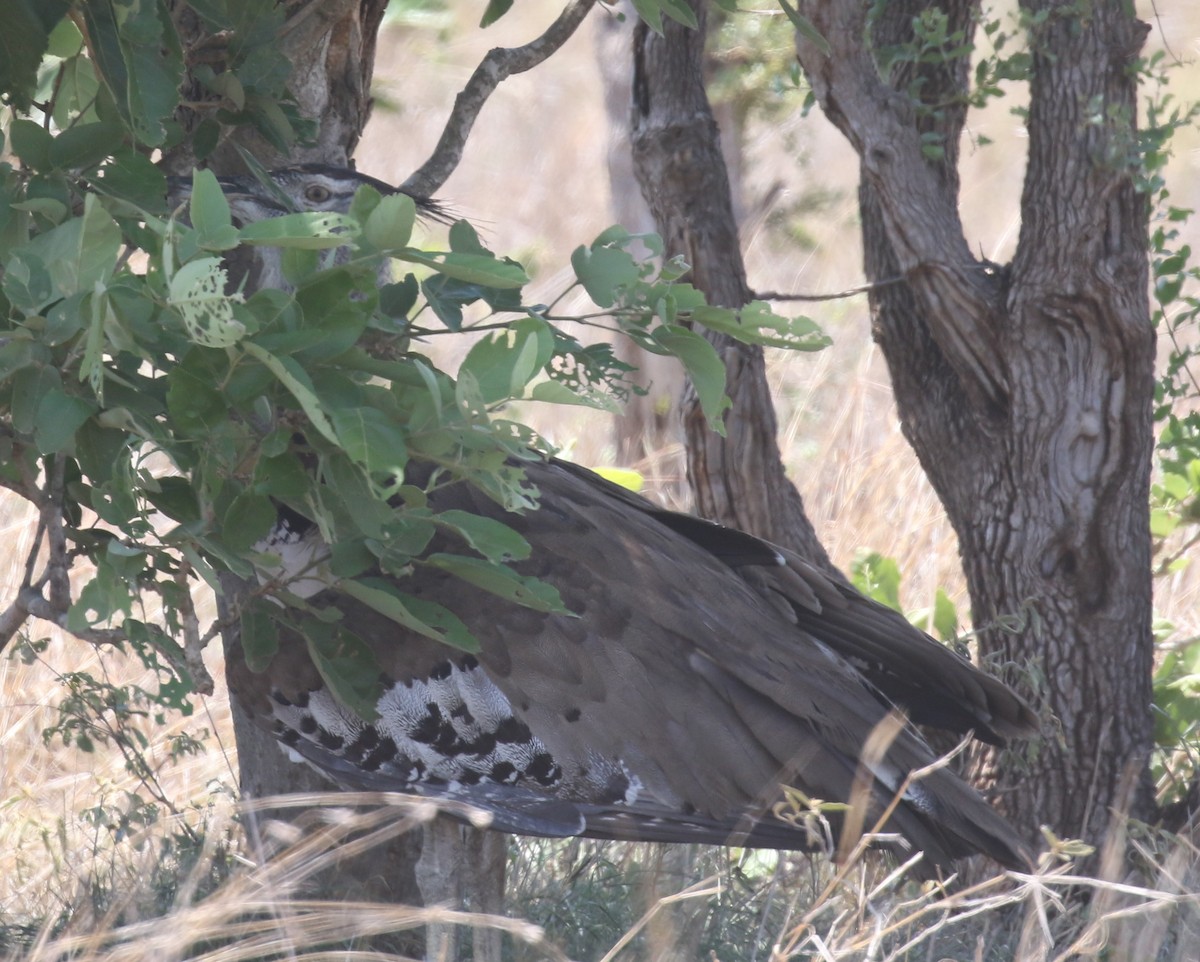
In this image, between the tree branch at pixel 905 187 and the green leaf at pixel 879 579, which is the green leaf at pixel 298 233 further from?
the green leaf at pixel 879 579

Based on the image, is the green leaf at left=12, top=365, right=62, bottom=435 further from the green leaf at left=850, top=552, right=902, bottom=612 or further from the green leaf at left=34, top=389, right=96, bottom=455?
the green leaf at left=850, top=552, right=902, bottom=612

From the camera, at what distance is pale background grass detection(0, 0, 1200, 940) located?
441 cm

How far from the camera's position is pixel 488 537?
2.09m

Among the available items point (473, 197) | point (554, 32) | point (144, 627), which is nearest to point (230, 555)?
point (144, 627)

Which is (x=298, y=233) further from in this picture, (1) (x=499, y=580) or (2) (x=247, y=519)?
(1) (x=499, y=580)

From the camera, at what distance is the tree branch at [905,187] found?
11.3 ft

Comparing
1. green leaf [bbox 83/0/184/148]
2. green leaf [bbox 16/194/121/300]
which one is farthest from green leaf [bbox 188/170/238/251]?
green leaf [bbox 83/0/184/148]

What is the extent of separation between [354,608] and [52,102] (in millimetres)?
1136

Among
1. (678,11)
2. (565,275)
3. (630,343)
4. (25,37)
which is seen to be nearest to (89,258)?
(25,37)

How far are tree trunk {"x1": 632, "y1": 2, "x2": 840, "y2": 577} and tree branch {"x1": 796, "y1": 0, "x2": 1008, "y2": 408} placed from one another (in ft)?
1.23

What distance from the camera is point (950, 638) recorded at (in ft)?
12.7

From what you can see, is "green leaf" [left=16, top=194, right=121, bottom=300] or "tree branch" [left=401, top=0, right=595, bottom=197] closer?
"green leaf" [left=16, top=194, right=121, bottom=300]

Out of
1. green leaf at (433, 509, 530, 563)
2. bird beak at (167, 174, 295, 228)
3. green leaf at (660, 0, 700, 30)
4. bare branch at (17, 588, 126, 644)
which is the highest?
green leaf at (660, 0, 700, 30)

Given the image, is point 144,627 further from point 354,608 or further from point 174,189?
point 174,189
